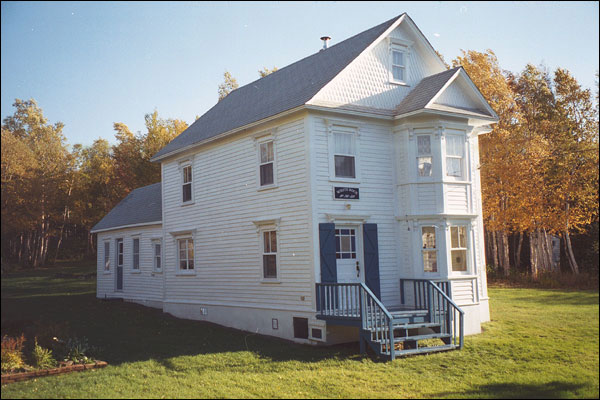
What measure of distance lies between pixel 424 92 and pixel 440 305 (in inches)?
241

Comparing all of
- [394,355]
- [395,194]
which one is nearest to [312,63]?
[395,194]

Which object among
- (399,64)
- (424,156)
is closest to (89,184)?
(399,64)

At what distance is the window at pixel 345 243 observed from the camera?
49.0 ft

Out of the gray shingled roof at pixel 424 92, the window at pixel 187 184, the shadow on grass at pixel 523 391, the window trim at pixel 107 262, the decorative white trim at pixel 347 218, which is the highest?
the gray shingled roof at pixel 424 92

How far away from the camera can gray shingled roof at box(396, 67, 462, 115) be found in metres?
15.6

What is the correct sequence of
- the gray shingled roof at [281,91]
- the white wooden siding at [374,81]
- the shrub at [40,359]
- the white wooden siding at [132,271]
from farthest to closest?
the white wooden siding at [132,271]
the gray shingled roof at [281,91]
the white wooden siding at [374,81]
the shrub at [40,359]

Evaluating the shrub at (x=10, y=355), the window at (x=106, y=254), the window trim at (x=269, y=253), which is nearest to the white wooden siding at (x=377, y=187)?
the window trim at (x=269, y=253)

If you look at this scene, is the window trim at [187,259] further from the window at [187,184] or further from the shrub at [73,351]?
the shrub at [73,351]

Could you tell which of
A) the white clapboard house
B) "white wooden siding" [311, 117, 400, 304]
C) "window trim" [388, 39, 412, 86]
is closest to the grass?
the white clapboard house

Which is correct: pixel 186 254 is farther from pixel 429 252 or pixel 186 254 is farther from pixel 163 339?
pixel 429 252

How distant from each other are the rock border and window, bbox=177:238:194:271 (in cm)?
859

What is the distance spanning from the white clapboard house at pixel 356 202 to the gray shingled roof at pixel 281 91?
10 cm

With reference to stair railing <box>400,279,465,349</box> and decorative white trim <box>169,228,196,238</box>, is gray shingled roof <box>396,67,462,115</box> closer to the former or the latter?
stair railing <box>400,279,465,349</box>

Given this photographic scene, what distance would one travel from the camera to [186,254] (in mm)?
20109
